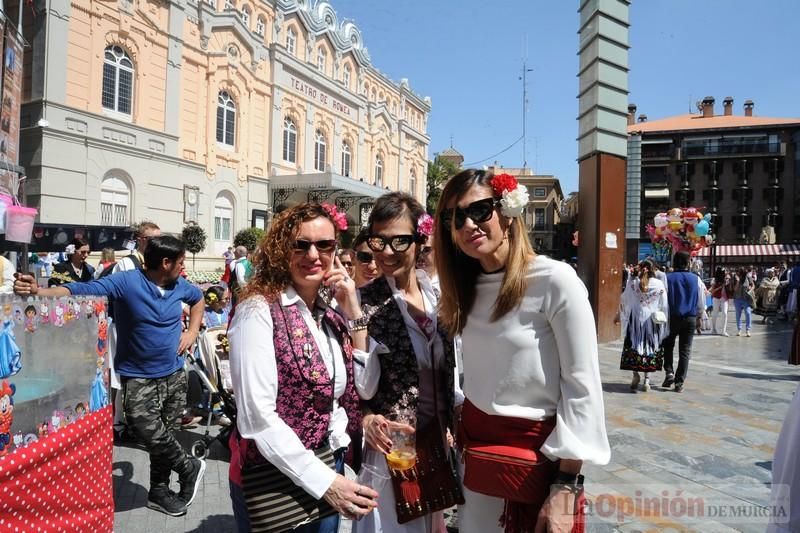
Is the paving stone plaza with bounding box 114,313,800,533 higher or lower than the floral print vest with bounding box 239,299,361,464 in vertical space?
lower

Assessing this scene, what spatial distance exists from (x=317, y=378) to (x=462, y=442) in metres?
0.66

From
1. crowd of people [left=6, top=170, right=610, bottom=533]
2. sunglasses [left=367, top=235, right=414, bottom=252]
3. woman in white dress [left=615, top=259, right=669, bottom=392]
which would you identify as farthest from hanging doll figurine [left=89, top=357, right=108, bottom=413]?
woman in white dress [left=615, top=259, right=669, bottom=392]

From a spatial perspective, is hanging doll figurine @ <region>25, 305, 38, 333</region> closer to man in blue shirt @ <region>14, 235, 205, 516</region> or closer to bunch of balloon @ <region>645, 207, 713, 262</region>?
man in blue shirt @ <region>14, 235, 205, 516</region>

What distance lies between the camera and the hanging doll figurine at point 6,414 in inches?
88.6

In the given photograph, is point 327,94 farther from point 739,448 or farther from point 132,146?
point 739,448

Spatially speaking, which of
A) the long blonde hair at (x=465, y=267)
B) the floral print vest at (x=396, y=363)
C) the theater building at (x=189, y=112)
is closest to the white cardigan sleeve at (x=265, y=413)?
the floral print vest at (x=396, y=363)

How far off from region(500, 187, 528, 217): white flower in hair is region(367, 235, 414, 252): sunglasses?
2.23 ft

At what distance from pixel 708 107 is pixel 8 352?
240 ft

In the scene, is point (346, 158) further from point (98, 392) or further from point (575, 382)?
point (575, 382)

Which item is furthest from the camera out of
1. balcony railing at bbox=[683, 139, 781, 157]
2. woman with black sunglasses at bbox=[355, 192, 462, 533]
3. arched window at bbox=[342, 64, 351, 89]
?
balcony railing at bbox=[683, 139, 781, 157]

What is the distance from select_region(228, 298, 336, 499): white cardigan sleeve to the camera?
1.71 m

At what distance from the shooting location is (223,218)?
886 inches

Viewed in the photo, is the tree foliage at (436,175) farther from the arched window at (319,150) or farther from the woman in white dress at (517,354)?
the woman in white dress at (517,354)

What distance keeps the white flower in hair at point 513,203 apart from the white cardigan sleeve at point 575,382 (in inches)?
12.6
